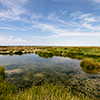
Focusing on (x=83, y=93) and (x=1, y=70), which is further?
(x=1, y=70)

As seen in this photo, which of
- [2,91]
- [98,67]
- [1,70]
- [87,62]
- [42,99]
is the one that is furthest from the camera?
[87,62]

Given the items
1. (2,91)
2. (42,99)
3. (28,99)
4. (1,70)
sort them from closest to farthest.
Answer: (28,99), (42,99), (2,91), (1,70)

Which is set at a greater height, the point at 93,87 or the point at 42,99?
the point at 42,99

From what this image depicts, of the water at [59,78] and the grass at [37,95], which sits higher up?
the grass at [37,95]

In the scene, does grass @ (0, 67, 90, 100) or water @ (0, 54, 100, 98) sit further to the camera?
water @ (0, 54, 100, 98)

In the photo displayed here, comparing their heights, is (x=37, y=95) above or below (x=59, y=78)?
above

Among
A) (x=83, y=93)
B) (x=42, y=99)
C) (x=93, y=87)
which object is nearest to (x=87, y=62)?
(x=93, y=87)

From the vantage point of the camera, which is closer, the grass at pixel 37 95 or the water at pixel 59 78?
the grass at pixel 37 95

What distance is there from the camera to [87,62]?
1620 centimetres

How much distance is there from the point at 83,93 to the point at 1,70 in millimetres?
11604

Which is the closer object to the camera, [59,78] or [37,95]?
[37,95]

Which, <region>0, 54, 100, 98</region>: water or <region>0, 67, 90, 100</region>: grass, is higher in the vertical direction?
<region>0, 67, 90, 100</region>: grass

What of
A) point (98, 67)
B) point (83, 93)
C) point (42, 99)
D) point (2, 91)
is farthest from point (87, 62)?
point (2, 91)

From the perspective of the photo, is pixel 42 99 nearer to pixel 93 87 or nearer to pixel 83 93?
pixel 83 93
